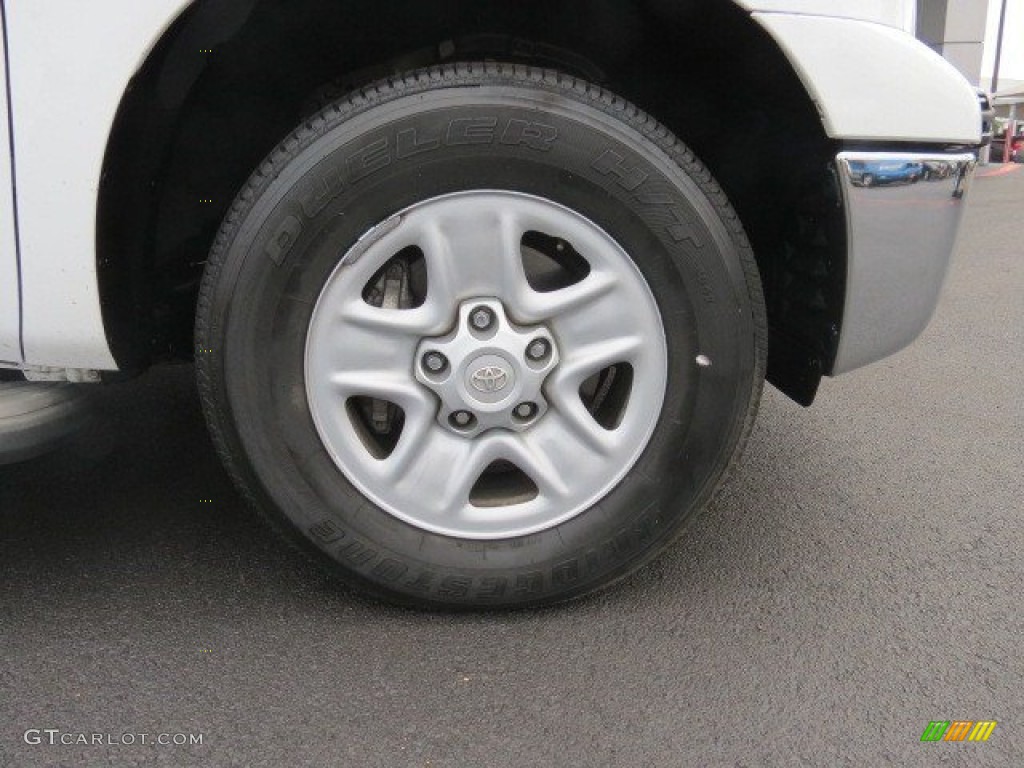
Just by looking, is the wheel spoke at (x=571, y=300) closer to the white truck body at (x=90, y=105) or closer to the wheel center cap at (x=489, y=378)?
the wheel center cap at (x=489, y=378)

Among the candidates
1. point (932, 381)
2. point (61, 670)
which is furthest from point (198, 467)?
point (932, 381)

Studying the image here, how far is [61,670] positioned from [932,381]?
2.73 meters

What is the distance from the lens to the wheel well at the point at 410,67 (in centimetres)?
170

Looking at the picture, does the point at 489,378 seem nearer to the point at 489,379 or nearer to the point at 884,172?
the point at 489,379

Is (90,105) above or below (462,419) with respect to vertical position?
above

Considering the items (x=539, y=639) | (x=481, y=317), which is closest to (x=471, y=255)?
(x=481, y=317)

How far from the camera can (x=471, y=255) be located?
170 cm

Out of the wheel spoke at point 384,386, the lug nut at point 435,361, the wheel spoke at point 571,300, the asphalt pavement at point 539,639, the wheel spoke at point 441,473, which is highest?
the wheel spoke at point 571,300

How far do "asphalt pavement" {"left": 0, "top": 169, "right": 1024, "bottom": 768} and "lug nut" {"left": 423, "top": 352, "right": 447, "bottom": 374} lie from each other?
496mm

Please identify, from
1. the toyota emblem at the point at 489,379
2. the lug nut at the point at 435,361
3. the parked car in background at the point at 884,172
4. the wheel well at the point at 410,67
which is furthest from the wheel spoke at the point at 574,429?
the parked car in background at the point at 884,172

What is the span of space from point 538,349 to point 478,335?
12 cm

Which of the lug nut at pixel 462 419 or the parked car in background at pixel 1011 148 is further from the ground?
the lug nut at pixel 462 419

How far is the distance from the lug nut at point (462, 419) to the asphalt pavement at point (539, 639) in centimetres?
39

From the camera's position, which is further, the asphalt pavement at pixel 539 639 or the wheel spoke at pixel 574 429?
the wheel spoke at pixel 574 429
